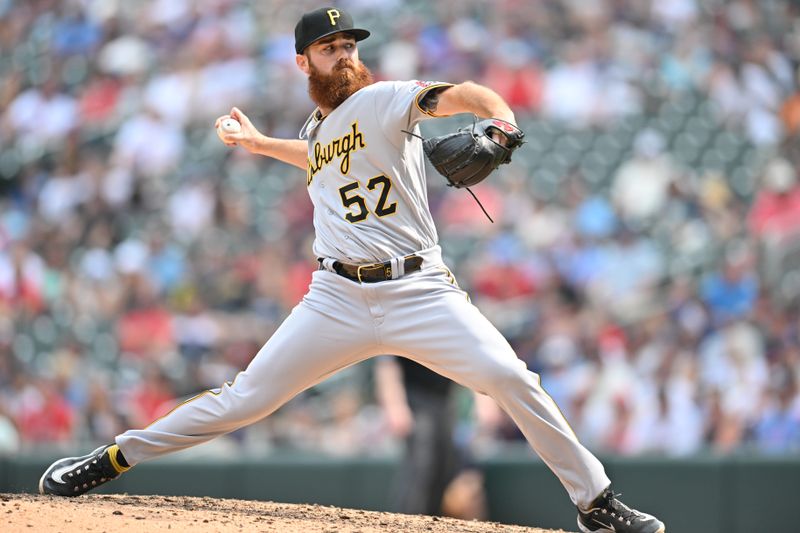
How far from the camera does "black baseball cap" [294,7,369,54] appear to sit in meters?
4.07

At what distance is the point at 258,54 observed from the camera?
39.7 feet

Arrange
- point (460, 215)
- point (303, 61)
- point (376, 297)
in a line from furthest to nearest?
point (460, 215), point (303, 61), point (376, 297)

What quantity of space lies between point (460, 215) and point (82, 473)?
5.92 m

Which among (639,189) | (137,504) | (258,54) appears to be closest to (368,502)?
(137,504)

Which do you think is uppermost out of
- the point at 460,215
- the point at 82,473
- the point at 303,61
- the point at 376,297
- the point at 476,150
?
the point at 460,215

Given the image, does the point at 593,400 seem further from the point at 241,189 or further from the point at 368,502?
the point at 241,189

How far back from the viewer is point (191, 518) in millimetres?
4035

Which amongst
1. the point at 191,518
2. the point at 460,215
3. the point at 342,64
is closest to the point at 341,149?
the point at 342,64

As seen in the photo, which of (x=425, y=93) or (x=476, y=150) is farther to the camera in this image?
(x=425, y=93)

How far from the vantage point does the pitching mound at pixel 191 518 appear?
378 centimetres

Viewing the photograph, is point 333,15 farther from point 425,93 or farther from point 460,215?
point 460,215

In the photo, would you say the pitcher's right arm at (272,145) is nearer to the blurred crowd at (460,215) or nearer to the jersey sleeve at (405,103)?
the jersey sleeve at (405,103)

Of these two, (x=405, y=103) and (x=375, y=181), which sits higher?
(x=405, y=103)

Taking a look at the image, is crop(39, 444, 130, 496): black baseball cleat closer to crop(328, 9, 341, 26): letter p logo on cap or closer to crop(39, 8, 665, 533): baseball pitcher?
crop(39, 8, 665, 533): baseball pitcher
